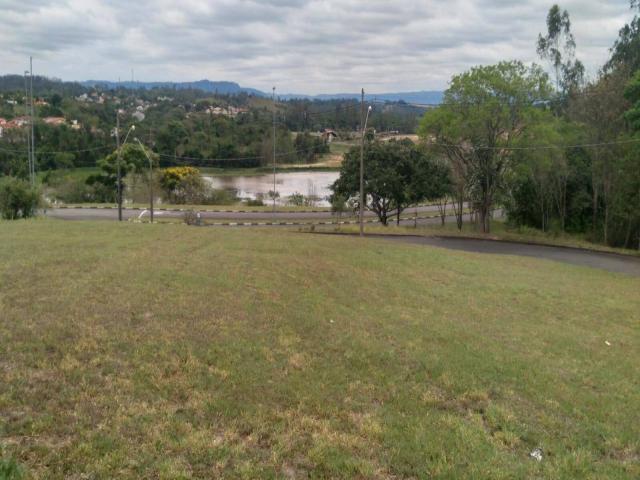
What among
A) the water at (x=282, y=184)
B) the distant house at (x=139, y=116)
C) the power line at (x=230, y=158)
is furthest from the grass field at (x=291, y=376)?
the distant house at (x=139, y=116)

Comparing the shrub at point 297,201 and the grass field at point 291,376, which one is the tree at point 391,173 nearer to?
the shrub at point 297,201

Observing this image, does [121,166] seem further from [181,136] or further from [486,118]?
[486,118]

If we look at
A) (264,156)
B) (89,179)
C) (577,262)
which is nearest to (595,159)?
(577,262)

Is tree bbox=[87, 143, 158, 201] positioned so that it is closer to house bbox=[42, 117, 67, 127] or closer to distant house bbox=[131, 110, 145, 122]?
house bbox=[42, 117, 67, 127]

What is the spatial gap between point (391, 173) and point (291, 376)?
31485mm

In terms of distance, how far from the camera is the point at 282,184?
8094 centimetres

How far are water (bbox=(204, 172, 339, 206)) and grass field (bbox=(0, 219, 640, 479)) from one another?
48.2 meters

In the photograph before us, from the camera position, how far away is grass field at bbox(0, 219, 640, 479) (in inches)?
168

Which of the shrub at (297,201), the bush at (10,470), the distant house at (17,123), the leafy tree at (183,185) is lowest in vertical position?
the bush at (10,470)

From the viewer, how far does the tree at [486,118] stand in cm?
2773

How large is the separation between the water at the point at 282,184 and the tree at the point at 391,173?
21.5m

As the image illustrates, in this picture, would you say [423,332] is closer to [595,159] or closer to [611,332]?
[611,332]

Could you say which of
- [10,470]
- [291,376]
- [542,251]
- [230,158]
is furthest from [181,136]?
[10,470]

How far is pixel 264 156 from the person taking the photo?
88.0 m
